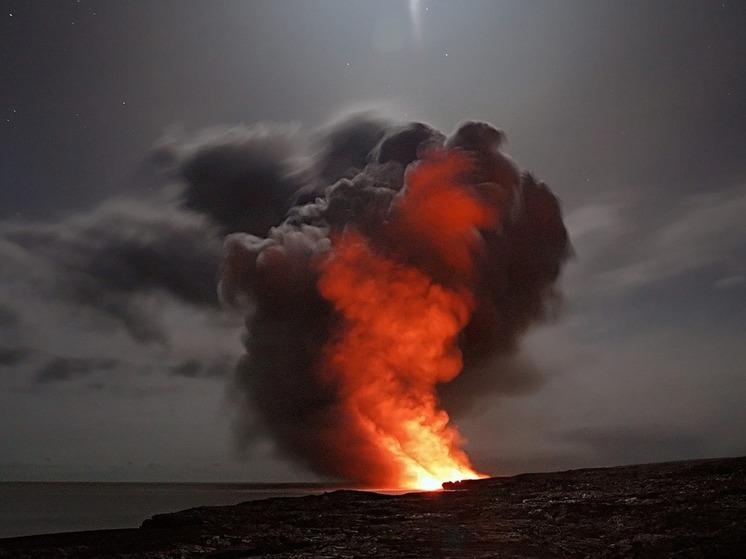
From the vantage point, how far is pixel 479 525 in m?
30.2

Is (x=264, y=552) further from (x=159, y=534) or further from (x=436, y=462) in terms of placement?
(x=436, y=462)

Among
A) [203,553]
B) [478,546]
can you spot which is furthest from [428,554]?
[203,553]

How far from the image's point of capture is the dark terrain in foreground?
24922 mm

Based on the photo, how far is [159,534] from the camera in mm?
29406

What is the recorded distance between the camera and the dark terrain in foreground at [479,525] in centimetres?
2492

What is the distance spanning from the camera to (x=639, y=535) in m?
26.3

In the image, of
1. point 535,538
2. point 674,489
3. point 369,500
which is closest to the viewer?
point 535,538

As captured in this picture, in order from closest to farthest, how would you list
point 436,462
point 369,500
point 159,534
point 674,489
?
point 159,534 < point 674,489 < point 369,500 < point 436,462

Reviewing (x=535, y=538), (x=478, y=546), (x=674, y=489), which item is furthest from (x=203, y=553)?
(x=674, y=489)

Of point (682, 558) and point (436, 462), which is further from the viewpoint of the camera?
point (436, 462)

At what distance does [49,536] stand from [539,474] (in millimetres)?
30279

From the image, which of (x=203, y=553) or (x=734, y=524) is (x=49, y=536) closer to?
(x=203, y=553)

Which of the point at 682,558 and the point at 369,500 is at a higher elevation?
the point at 369,500

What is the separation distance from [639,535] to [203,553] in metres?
17.2
